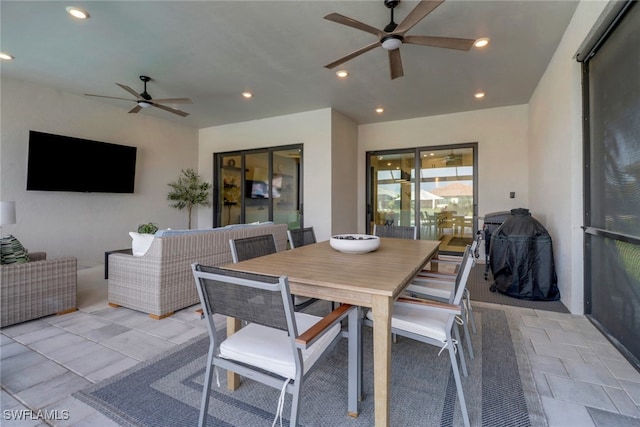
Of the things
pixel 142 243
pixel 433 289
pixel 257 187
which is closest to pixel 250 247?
pixel 433 289

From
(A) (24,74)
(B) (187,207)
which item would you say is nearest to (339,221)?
(B) (187,207)

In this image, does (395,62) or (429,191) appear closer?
(395,62)

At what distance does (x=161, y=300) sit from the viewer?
9.09 ft

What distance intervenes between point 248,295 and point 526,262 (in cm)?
343

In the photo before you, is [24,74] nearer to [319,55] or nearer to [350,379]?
[319,55]

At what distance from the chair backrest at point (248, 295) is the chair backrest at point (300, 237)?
1.45m

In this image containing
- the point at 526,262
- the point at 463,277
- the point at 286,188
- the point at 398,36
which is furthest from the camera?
the point at 286,188

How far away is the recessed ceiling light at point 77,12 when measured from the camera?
2636 millimetres

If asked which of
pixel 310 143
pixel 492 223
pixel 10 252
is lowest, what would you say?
pixel 10 252

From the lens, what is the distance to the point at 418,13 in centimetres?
216

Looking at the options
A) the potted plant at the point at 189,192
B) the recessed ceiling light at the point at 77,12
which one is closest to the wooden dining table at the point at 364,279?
the recessed ceiling light at the point at 77,12

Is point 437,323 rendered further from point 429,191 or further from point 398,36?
point 429,191

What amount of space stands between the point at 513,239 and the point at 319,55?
3.11m

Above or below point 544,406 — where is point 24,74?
above
